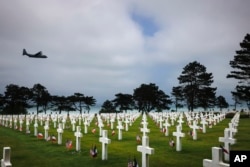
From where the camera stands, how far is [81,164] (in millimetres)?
10555

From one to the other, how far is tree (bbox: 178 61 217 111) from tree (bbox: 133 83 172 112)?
14366 millimetres

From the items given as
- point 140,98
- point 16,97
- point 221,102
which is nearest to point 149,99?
point 140,98

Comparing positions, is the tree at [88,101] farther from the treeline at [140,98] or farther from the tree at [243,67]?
the tree at [243,67]

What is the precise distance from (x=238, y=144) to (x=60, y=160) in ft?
25.6

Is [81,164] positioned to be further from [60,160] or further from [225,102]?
[225,102]

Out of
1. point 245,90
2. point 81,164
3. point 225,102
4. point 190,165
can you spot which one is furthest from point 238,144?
point 225,102

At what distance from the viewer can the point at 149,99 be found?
266 feet

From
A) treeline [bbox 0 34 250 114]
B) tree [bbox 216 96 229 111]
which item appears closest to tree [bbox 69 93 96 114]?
treeline [bbox 0 34 250 114]

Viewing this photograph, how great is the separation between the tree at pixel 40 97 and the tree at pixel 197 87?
120ft

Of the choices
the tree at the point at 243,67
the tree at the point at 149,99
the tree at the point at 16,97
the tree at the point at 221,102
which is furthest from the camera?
the tree at the point at 221,102

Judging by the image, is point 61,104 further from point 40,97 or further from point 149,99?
point 149,99

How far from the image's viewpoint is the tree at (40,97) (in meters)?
80.4

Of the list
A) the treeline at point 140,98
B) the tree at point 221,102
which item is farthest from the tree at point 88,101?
the tree at point 221,102

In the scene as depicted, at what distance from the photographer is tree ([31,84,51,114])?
264 ft
